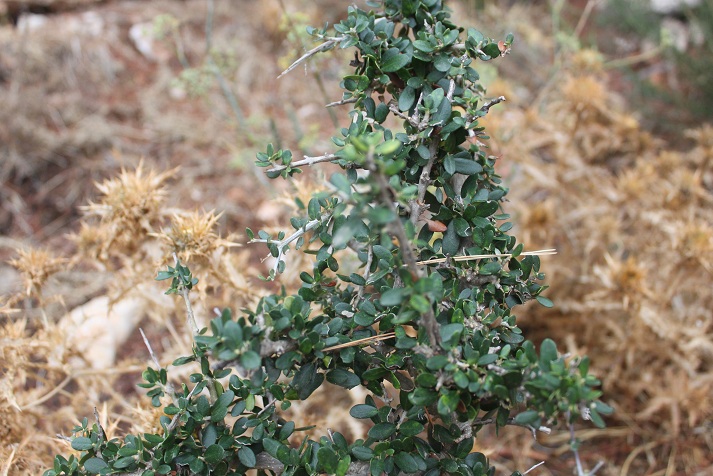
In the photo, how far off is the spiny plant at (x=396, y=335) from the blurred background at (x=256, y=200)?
0.26 m

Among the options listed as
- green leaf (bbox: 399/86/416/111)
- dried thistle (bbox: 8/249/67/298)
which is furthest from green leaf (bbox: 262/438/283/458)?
dried thistle (bbox: 8/249/67/298)

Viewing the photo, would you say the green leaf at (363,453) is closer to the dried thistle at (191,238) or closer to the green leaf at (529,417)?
the green leaf at (529,417)

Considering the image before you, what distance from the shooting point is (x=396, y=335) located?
0.91 meters

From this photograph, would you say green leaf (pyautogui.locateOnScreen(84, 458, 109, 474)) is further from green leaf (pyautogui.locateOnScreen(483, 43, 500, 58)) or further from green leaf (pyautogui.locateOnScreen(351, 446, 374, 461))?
green leaf (pyautogui.locateOnScreen(483, 43, 500, 58))

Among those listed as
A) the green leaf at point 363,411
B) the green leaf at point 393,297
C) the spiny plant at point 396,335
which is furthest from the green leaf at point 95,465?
the green leaf at point 393,297

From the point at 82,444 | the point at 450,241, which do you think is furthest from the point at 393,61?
the point at 82,444

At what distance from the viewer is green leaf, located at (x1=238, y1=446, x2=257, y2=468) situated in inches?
38.0

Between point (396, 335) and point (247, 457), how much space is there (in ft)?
1.08

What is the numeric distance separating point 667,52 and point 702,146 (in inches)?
56.1

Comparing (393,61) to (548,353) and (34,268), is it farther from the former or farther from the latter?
(34,268)

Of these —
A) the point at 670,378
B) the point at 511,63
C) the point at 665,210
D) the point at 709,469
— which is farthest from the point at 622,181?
the point at 511,63

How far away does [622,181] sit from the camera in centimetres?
213

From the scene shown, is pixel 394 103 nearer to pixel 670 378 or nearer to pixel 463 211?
pixel 463 211

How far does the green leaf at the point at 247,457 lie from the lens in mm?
965
